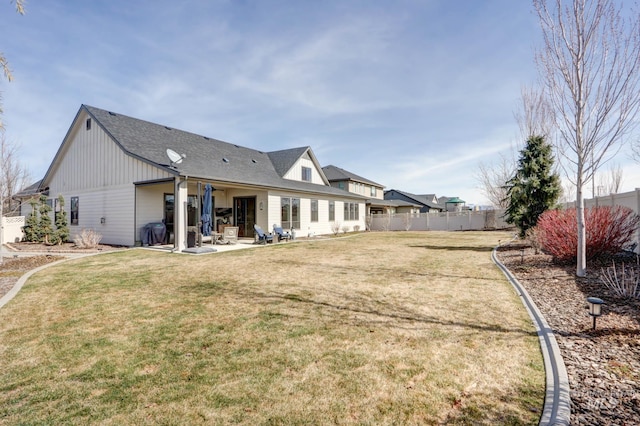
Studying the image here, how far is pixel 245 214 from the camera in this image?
59.4 ft

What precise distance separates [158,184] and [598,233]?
1580cm

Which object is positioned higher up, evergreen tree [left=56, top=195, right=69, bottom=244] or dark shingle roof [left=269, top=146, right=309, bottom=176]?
dark shingle roof [left=269, top=146, right=309, bottom=176]

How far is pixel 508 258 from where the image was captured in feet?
31.5

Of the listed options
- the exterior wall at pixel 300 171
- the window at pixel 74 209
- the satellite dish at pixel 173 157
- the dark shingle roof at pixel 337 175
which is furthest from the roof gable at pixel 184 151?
the dark shingle roof at pixel 337 175

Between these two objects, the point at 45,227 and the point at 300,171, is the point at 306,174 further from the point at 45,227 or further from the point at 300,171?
the point at 45,227

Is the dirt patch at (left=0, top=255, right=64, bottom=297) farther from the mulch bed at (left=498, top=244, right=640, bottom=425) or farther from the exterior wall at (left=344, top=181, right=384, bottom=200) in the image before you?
the exterior wall at (left=344, top=181, right=384, bottom=200)

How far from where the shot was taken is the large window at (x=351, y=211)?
986 inches

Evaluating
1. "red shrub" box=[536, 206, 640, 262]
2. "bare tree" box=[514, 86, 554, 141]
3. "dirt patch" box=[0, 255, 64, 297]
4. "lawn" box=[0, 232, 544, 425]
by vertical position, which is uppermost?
"bare tree" box=[514, 86, 554, 141]

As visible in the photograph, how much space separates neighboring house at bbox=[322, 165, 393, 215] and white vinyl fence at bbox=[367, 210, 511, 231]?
2671 millimetres

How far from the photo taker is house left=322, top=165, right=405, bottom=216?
31344mm

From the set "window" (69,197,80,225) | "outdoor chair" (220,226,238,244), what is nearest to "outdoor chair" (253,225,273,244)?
"outdoor chair" (220,226,238,244)

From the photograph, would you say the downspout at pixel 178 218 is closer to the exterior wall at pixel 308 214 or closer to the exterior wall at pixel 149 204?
the exterior wall at pixel 149 204

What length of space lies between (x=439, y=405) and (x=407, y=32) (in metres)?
12.6

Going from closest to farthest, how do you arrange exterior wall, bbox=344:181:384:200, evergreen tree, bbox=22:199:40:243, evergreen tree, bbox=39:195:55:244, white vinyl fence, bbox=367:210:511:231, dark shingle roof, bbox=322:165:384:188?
evergreen tree, bbox=39:195:55:244
evergreen tree, bbox=22:199:40:243
white vinyl fence, bbox=367:210:511:231
dark shingle roof, bbox=322:165:384:188
exterior wall, bbox=344:181:384:200
